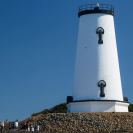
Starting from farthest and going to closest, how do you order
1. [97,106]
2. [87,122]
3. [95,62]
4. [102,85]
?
1. [95,62]
2. [102,85]
3. [97,106]
4. [87,122]

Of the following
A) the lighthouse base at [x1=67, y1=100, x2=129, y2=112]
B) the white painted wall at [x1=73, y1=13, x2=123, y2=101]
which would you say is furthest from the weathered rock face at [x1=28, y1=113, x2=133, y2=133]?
the white painted wall at [x1=73, y1=13, x2=123, y2=101]

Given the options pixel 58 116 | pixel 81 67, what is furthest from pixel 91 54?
pixel 58 116

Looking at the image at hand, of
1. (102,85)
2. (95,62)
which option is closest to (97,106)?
(102,85)

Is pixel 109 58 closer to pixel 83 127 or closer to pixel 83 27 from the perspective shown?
pixel 83 27

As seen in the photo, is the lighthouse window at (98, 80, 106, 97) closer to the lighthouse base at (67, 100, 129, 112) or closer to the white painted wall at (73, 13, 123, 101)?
the white painted wall at (73, 13, 123, 101)

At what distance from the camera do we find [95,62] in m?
45.3

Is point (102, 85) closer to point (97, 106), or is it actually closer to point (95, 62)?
point (97, 106)

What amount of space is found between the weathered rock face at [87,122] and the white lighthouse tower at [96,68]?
2109mm

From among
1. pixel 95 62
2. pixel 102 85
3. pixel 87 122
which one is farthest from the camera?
pixel 95 62

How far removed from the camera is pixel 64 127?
41.8 meters

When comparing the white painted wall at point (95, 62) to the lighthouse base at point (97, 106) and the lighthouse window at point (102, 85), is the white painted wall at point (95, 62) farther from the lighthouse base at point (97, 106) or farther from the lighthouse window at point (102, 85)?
the lighthouse base at point (97, 106)

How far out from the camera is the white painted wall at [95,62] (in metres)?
45.2

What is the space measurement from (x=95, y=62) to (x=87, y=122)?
16.2 ft

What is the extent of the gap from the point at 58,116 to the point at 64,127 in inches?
51.8
